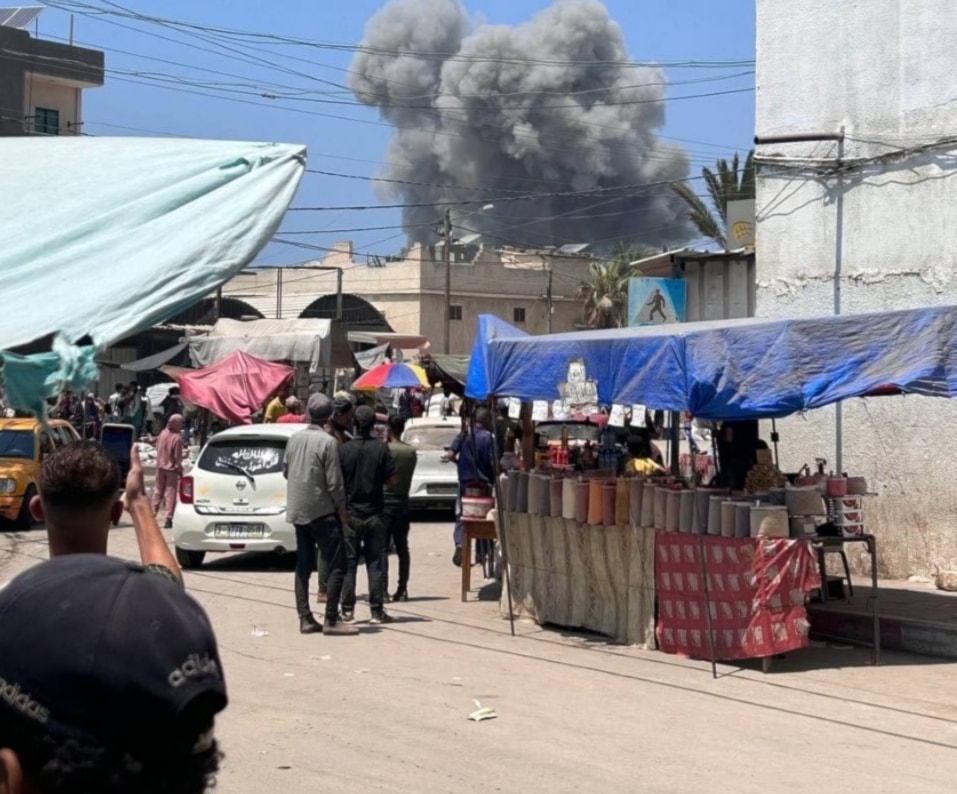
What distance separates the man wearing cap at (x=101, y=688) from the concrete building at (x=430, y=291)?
48493 mm

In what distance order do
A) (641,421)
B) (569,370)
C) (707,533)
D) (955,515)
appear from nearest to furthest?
1. (707,533)
2. (569,370)
3. (955,515)
4. (641,421)

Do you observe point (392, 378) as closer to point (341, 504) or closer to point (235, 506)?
point (235, 506)

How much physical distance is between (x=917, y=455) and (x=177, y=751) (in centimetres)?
1282

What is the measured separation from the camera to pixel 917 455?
1369 cm

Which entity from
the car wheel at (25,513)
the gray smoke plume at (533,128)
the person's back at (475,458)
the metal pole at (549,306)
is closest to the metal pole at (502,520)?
the person's back at (475,458)

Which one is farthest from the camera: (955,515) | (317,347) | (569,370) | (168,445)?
(317,347)

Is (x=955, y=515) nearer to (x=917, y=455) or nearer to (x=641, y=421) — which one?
(x=917, y=455)

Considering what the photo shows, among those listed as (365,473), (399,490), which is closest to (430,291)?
(399,490)

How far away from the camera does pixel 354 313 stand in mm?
51750

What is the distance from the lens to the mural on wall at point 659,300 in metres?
18.8

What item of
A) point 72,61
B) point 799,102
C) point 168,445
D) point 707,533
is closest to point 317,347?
point 168,445

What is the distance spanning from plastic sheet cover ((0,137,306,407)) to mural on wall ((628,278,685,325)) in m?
14.8

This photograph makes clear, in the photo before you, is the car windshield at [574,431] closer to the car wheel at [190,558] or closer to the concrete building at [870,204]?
the concrete building at [870,204]

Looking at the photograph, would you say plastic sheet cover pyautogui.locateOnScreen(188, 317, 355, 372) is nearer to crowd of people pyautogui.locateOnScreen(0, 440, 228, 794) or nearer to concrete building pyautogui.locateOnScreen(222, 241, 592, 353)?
concrete building pyautogui.locateOnScreen(222, 241, 592, 353)
